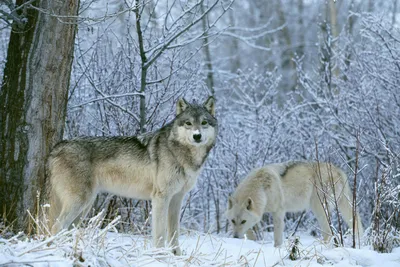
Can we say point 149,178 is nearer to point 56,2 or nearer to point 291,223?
point 56,2

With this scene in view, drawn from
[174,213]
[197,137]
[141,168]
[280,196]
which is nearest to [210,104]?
[197,137]

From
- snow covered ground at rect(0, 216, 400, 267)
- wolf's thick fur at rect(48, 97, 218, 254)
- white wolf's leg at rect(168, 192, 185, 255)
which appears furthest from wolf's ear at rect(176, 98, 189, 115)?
snow covered ground at rect(0, 216, 400, 267)

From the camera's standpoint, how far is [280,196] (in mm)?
9070

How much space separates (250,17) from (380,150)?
48.0ft

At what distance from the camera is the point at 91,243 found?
13.4 ft

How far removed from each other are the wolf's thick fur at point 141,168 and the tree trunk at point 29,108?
0.28 m

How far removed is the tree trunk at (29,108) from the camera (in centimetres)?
641

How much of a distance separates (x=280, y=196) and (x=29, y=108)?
4298 mm

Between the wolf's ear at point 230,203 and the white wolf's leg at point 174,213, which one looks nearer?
the white wolf's leg at point 174,213

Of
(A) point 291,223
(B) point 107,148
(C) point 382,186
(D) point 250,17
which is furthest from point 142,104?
(D) point 250,17

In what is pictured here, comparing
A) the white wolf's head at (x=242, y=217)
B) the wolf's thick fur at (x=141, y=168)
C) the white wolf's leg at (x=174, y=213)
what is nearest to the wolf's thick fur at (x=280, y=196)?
the white wolf's head at (x=242, y=217)

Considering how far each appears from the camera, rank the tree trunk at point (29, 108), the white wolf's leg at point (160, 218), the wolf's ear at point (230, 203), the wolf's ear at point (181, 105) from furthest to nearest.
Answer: the wolf's ear at point (230, 203)
the wolf's ear at point (181, 105)
the tree trunk at point (29, 108)
the white wolf's leg at point (160, 218)

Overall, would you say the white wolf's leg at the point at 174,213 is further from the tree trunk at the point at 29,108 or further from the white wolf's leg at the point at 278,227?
the white wolf's leg at the point at 278,227

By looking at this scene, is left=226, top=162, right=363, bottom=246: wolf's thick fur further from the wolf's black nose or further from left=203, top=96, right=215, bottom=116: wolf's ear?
the wolf's black nose
